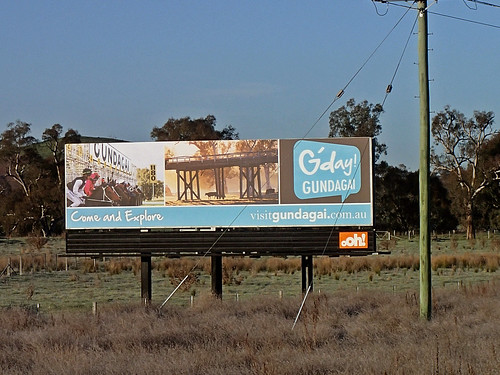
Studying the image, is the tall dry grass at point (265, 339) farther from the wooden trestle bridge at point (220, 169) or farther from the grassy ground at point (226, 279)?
the grassy ground at point (226, 279)

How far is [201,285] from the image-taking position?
124 ft

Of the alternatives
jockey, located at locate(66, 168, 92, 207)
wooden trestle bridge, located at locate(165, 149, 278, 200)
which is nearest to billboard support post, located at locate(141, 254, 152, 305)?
wooden trestle bridge, located at locate(165, 149, 278, 200)

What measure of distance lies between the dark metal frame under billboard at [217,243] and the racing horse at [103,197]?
84 cm

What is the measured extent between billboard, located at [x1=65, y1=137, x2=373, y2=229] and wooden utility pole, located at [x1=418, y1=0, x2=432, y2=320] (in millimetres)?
5553

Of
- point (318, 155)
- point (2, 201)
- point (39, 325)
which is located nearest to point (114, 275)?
point (318, 155)

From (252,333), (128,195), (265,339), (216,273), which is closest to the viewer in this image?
(265,339)

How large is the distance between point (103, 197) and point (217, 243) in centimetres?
390

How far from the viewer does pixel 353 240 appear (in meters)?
26.0

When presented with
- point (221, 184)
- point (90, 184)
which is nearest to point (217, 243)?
point (221, 184)

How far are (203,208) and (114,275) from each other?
62.4ft

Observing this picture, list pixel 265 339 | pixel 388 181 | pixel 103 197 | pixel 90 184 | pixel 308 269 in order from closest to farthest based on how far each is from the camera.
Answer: pixel 265 339 < pixel 308 269 < pixel 103 197 < pixel 90 184 < pixel 388 181

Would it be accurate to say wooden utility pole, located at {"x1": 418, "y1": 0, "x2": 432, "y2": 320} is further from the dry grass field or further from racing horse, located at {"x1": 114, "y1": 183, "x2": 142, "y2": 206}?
racing horse, located at {"x1": 114, "y1": 183, "x2": 142, "y2": 206}

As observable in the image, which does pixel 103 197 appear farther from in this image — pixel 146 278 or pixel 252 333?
pixel 252 333

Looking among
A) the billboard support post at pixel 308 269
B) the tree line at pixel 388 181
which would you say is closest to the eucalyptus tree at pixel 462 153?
the tree line at pixel 388 181
